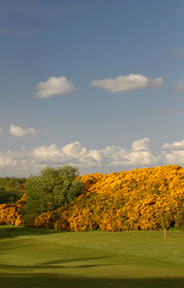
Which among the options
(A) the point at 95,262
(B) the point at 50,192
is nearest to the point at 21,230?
(B) the point at 50,192

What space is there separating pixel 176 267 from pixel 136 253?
10.8ft

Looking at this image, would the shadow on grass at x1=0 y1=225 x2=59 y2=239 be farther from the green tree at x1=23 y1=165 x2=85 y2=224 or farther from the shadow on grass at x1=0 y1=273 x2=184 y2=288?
the shadow on grass at x1=0 y1=273 x2=184 y2=288

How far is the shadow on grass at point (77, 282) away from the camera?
22.1ft

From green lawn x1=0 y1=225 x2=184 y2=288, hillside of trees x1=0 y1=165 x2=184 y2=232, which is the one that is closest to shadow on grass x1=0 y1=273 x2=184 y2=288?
green lawn x1=0 y1=225 x2=184 y2=288

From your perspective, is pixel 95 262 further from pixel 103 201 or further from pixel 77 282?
pixel 103 201

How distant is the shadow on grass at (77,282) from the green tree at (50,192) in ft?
66.0

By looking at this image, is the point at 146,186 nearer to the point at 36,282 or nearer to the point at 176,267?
the point at 176,267

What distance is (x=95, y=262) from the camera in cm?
1224

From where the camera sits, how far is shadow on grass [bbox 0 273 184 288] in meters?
6.73

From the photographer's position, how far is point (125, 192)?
25547 mm

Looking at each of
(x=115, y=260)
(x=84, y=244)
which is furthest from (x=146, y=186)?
(x=115, y=260)

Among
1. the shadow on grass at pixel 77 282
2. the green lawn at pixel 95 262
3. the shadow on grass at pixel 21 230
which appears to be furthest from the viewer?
the shadow on grass at pixel 21 230

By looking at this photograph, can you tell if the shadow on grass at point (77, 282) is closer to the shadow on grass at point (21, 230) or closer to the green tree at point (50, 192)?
the shadow on grass at point (21, 230)

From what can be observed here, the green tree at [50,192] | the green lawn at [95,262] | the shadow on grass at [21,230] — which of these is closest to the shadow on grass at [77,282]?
the green lawn at [95,262]
